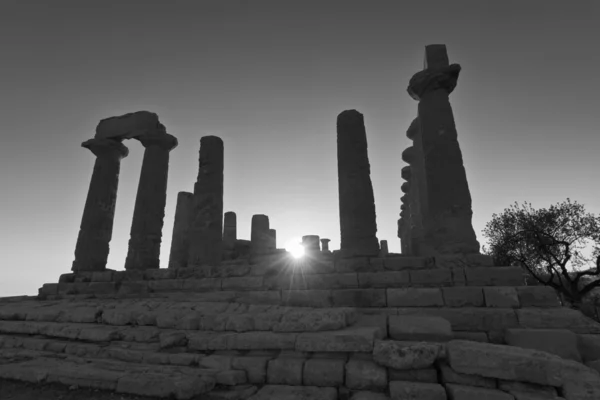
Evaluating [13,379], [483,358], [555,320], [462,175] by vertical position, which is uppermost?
[462,175]

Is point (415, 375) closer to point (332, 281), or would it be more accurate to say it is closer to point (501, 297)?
point (501, 297)

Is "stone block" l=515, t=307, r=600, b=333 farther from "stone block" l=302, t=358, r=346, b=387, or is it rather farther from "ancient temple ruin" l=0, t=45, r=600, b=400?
"stone block" l=302, t=358, r=346, b=387

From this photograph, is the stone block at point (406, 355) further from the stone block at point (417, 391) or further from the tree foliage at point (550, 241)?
the tree foliage at point (550, 241)

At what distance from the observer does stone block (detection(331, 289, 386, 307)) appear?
7.49 meters

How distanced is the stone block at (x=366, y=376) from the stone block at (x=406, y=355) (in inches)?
5.1

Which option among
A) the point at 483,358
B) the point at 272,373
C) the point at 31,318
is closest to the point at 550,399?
the point at 483,358

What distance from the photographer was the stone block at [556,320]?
5.79 m

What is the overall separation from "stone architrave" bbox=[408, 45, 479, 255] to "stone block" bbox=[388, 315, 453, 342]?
4.21m

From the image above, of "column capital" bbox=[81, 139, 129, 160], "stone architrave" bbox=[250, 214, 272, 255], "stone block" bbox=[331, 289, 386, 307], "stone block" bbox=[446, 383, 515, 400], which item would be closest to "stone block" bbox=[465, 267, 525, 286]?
"stone block" bbox=[331, 289, 386, 307]

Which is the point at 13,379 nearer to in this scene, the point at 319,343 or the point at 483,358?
the point at 319,343

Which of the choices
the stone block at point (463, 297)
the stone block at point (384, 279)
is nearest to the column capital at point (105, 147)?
the stone block at point (384, 279)

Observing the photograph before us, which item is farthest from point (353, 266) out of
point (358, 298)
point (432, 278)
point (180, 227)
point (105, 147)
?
point (180, 227)

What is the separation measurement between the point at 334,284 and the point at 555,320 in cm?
453

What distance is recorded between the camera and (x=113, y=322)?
26.2 ft
